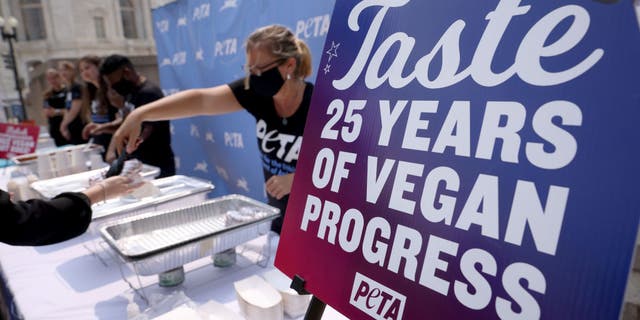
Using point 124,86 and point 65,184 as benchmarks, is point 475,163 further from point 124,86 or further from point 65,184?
point 124,86

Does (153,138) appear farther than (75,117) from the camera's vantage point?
No

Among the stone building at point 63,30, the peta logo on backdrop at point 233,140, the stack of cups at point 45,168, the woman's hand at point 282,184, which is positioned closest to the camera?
the woman's hand at point 282,184

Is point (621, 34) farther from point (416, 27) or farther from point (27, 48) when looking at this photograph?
point (27, 48)

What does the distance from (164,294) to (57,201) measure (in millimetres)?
326

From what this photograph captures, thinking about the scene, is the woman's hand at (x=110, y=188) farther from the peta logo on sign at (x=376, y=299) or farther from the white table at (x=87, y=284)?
the peta logo on sign at (x=376, y=299)

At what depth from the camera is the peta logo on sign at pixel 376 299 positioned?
1.39 feet

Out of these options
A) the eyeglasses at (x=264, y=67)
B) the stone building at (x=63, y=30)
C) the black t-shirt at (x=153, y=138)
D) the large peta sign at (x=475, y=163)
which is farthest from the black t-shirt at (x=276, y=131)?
the stone building at (x=63, y=30)

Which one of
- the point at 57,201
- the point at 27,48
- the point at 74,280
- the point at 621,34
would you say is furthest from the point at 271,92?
the point at 27,48

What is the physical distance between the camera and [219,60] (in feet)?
8.25

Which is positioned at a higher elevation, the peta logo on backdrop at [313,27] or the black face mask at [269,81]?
the peta logo on backdrop at [313,27]

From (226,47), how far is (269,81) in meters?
1.40

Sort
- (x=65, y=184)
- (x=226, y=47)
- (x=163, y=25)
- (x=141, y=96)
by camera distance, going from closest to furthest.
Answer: (x=65, y=184)
(x=141, y=96)
(x=226, y=47)
(x=163, y=25)

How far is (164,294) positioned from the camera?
2.96ft

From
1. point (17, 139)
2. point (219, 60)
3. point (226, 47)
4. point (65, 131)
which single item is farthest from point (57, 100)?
point (226, 47)
